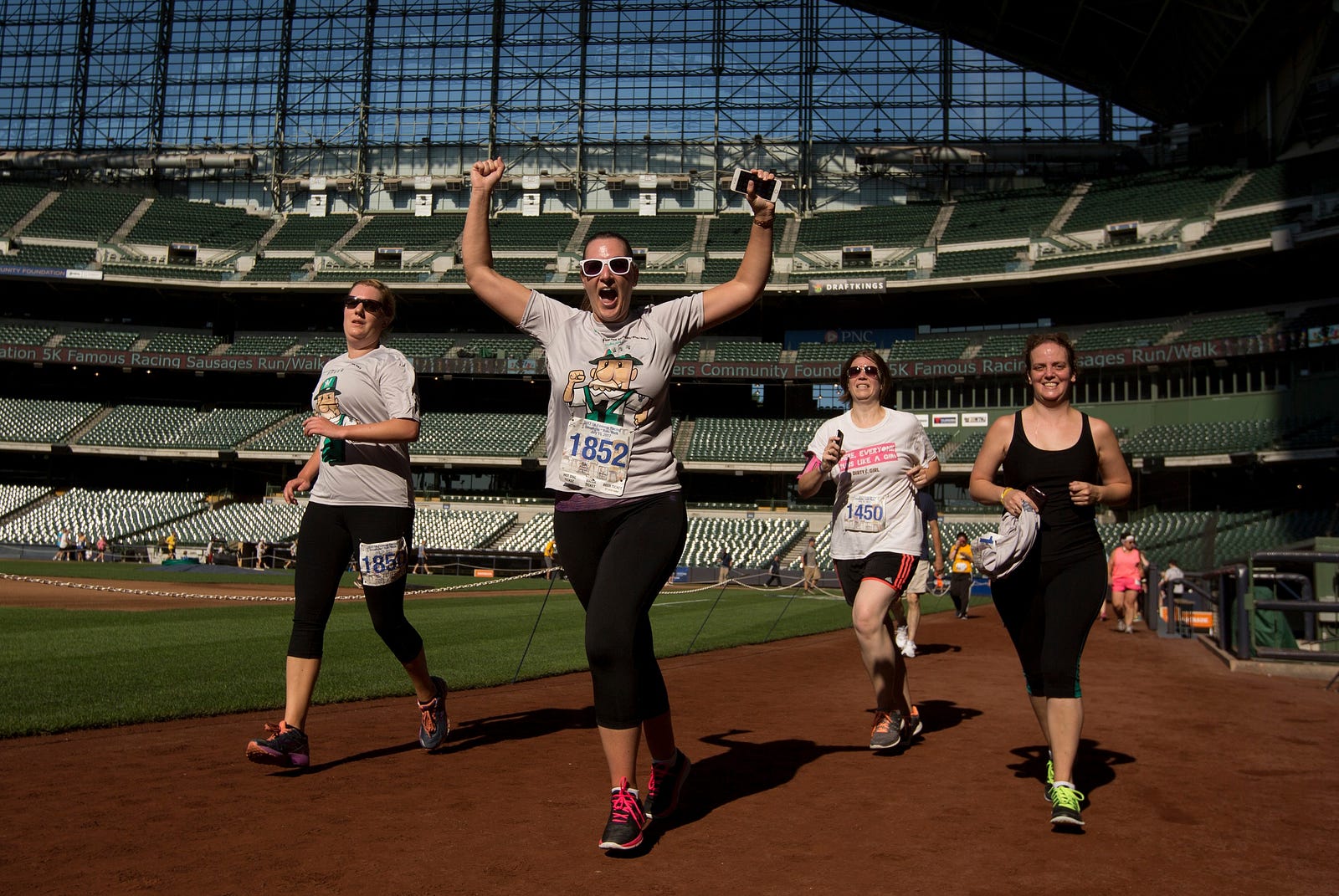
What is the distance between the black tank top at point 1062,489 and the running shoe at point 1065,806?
3.67ft

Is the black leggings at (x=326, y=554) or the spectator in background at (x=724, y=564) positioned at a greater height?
the black leggings at (x=326, y=554)

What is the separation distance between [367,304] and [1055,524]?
3.91 m

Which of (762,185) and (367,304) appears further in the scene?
(367,304)

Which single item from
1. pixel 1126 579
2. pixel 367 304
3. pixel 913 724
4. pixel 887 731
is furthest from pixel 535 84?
pixel 887 731

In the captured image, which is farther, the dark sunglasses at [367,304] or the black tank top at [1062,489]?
the dark sunglasses at [367,304]

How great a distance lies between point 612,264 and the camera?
468 cm

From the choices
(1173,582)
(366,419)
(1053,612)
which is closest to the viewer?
(1053,612)

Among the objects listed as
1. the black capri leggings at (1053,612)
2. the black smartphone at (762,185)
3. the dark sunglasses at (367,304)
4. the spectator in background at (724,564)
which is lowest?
the spectator in background at (724,564)

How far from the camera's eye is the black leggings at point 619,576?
4.38 m

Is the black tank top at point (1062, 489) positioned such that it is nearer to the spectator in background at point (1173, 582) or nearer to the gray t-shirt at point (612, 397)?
the gray t-shirt at point (612, 397)

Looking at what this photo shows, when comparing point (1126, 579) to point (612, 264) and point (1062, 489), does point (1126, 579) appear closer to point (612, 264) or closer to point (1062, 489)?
point (1062, 489)

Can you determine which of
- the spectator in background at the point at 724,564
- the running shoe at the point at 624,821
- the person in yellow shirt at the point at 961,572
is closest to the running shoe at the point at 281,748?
the running shoe at the point at 624,821

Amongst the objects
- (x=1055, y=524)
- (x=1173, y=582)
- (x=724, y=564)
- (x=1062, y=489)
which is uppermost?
(x=1062, y=489)

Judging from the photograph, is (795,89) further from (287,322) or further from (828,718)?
(828,718)
